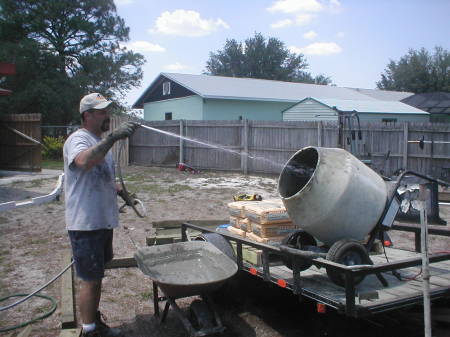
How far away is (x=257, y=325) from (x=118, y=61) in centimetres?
2915

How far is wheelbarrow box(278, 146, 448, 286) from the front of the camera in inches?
134

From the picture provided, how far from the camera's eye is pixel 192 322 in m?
3.71

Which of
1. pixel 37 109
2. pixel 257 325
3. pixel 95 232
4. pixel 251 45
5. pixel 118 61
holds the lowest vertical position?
pixel 257 325

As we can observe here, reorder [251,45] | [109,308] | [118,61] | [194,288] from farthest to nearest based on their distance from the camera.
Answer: [251,45] → [118,61] → [109,308] → [194,288]

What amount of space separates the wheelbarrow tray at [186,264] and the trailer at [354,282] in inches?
7.9

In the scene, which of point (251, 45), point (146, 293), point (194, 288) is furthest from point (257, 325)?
point (251, 45)

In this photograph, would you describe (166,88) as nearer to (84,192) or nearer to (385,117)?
(385,117)

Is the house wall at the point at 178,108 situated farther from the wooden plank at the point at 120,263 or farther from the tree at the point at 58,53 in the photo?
the wooden plank at the point at 120,263

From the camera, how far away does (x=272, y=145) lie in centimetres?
1587

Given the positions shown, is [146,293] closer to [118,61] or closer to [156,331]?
[156,331]

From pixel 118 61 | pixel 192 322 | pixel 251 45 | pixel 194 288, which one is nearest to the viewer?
pixel 194 288

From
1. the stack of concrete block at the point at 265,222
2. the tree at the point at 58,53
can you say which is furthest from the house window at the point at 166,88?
the stack of concrete block at the point at 265,222

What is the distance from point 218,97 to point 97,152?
2190 cm

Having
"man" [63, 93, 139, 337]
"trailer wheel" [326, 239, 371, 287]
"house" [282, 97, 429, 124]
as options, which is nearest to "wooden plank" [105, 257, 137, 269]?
"man" [63, 93, 139, 337]
